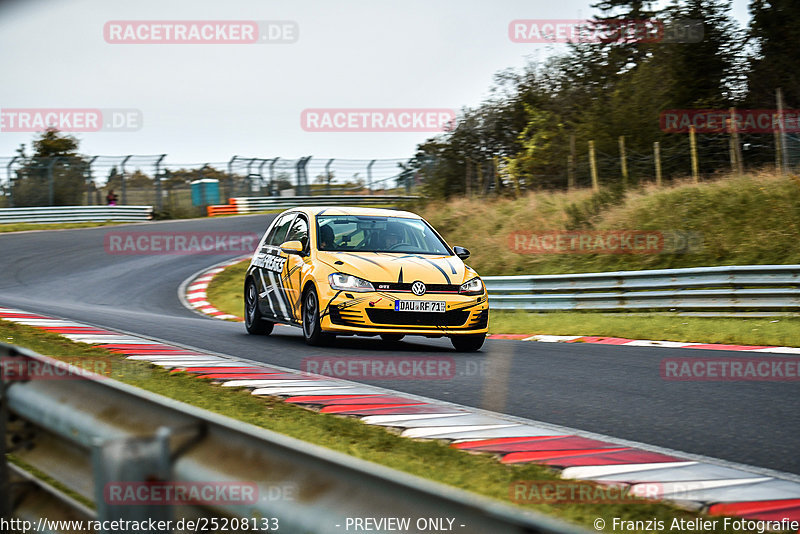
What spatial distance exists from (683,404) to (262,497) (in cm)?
512

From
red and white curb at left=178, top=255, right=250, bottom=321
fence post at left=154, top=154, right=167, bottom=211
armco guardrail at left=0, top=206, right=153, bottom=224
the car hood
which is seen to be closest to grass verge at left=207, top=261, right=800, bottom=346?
the car hood

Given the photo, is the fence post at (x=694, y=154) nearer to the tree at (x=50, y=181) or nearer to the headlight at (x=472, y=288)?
the headlight at (x=472, y=288)

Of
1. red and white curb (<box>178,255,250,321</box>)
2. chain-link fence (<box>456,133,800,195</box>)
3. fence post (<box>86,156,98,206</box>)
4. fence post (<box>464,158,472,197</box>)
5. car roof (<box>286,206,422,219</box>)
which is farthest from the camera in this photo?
fence post (<box>86,156,98,206</box>)

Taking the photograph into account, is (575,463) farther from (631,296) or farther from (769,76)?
(769,76)

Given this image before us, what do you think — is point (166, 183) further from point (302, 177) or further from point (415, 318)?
point (415, 318)

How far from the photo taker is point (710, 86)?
101ft

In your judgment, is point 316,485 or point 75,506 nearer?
point 316,485

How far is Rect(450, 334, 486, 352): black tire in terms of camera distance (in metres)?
10.8

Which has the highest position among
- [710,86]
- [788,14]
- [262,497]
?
[788,14]

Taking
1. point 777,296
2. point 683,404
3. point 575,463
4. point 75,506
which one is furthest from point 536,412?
point 777,296

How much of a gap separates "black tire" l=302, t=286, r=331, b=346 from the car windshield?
685mm

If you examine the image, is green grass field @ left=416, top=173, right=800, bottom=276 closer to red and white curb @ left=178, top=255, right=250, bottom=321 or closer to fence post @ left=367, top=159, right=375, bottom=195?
red and white curb @ left=178, top=255, right=250, bottom=321

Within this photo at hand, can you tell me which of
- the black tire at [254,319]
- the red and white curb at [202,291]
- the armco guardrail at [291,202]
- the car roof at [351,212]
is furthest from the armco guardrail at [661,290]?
the armco guardrail at [291,202]

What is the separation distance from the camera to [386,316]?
10.3 metres
